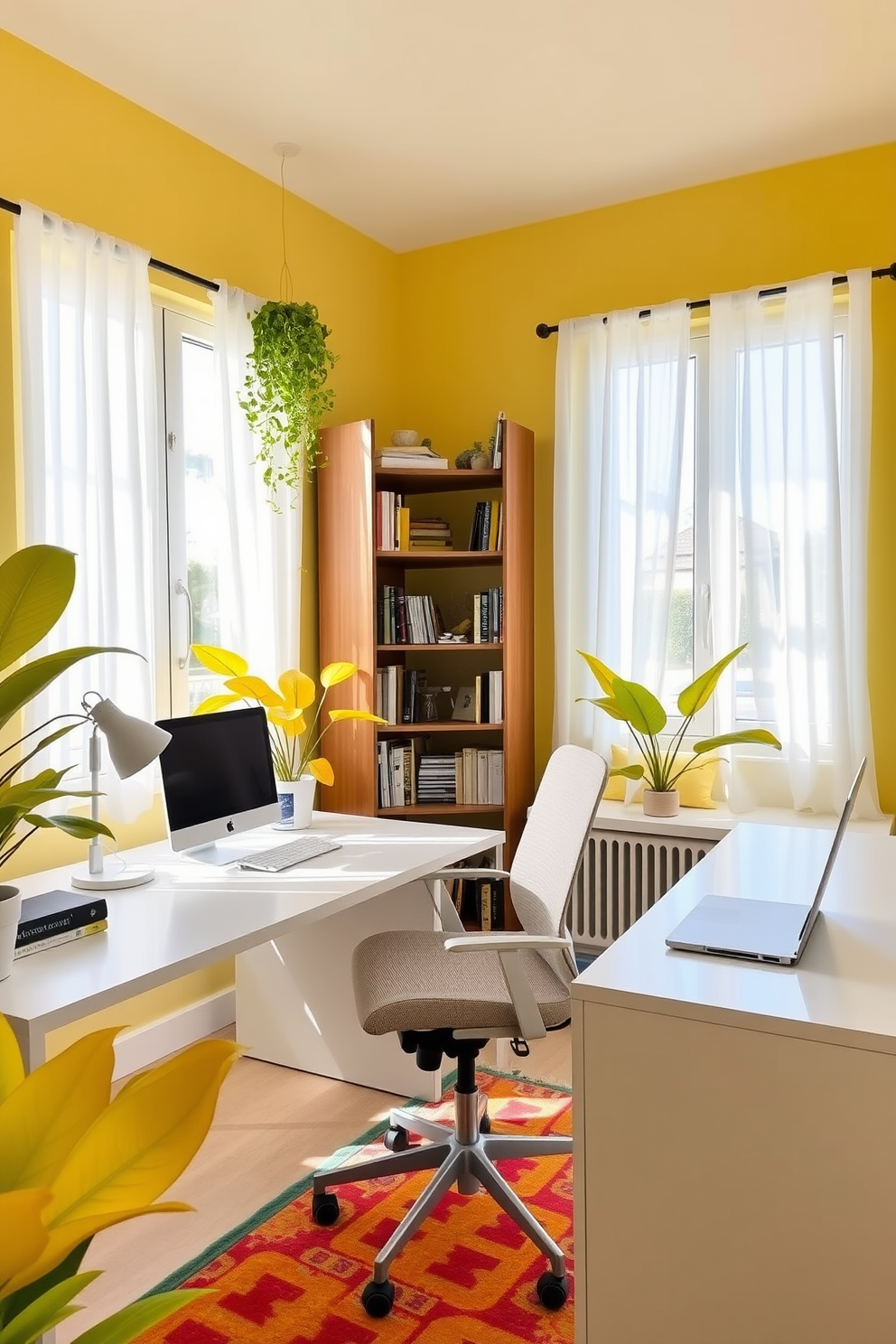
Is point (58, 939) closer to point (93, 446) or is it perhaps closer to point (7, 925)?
point (7, 925)

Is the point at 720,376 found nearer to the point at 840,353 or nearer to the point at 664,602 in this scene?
the point at 840,353

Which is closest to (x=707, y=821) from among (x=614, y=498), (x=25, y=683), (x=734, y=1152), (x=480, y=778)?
(x=480, y=778)

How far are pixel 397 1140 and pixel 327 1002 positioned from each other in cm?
53

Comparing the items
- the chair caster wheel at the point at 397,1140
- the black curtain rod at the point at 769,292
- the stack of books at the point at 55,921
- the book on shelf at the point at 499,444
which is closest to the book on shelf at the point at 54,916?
the stack of books at the point at 55,921

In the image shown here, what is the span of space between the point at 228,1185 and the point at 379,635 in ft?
6.50

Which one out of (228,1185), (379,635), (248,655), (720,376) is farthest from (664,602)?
(228,1185)

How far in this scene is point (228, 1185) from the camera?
95.7 inches

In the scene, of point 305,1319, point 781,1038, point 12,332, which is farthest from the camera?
point 12,332

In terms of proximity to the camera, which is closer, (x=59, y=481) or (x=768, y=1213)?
(x=768, y=1213)

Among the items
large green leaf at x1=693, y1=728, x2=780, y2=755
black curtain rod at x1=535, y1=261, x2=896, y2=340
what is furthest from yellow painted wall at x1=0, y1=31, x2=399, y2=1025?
large green leaf at x1=693, y1=728, x2=780, y2=755

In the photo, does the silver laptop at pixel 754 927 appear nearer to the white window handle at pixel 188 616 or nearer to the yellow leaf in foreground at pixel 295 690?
the yellow leaf in foreground at pixel 295 690

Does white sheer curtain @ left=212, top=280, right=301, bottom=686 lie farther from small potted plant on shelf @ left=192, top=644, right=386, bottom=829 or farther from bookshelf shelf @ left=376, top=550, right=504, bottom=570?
bookshelf shelf @ left=376, top=550, right=504, bottom=570

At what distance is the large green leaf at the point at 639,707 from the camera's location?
348 cm

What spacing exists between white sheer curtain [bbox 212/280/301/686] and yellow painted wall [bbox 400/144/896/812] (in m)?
1.01
